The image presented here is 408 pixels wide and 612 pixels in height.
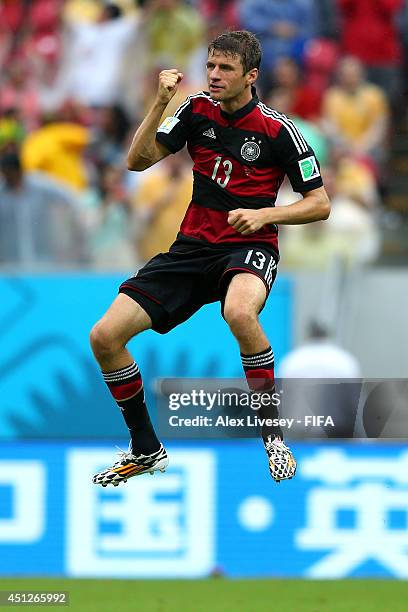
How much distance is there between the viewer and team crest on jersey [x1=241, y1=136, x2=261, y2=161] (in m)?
8.46

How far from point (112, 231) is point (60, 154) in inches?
52.7

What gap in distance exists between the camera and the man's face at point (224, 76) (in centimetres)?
830

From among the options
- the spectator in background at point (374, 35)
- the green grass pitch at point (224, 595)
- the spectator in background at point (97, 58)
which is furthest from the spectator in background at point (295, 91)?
the green grass pitch at point (224, 595)

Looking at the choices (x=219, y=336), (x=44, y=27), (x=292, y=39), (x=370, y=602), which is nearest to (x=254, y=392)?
(x=370, y=602)

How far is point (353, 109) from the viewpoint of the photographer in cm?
1477

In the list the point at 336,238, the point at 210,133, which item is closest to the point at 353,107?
the point at 336,238

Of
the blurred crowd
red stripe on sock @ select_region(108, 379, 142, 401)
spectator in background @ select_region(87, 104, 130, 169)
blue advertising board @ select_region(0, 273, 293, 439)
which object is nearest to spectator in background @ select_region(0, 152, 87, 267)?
the blurred crowd

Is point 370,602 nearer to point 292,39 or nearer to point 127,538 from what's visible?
point 127,538

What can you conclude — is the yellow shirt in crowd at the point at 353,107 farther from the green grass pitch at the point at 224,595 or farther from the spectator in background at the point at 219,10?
the green grass pitch at the point at 224,595

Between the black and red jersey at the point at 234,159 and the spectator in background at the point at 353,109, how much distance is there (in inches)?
240

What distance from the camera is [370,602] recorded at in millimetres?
10734

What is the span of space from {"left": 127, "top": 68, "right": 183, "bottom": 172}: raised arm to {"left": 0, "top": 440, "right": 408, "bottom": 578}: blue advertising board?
3103 mm

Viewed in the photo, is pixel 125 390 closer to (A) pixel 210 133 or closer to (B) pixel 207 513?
(A) pixel 210 133

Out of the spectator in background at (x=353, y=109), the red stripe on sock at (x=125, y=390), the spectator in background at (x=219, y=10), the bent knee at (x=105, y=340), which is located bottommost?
the red stripe on sock at (x=125, y=390)
